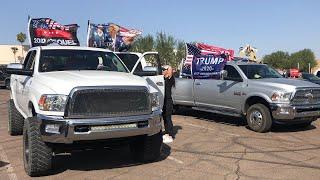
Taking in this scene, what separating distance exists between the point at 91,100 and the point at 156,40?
45.8 meters

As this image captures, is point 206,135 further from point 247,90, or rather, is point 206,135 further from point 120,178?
point 120,178

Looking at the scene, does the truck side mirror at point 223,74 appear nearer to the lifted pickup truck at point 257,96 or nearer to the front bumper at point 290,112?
Answer: the lifted pickup truck at point 257,96

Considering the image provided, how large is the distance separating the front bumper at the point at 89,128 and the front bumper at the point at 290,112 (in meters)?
5.23

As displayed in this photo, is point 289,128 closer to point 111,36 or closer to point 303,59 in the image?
point 111,36

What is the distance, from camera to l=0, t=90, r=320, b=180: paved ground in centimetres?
724

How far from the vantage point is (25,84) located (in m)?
8.40

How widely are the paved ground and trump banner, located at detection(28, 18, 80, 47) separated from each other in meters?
2.79

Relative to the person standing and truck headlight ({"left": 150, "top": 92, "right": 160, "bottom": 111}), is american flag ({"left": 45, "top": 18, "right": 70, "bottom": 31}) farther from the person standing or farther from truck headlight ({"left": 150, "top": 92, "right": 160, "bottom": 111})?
truck headlight ({"left": 150, "top": 92, "right": 160, "bottom": 111})

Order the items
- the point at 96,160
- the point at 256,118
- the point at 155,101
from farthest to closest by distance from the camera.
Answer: the point at 256,118, the point at 96,160, the point at 155,101

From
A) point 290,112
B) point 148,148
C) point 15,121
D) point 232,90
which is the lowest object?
point 148,148

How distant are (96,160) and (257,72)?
620cm

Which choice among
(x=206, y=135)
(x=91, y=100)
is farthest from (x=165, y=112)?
(x=91, y=100)

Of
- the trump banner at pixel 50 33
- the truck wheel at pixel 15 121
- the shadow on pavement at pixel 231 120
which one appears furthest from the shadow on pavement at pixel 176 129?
the trump banner at pixel 50 33

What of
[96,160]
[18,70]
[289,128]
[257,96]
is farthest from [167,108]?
[289,128]
